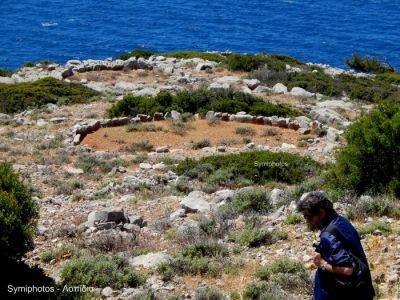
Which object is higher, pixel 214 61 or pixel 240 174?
pixel 240 174

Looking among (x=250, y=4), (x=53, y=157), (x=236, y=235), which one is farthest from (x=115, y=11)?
(x=236, y=235)

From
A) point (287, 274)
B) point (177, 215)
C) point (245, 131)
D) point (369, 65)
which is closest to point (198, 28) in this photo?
point (369, 65)

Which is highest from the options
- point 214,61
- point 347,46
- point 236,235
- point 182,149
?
point 236,235

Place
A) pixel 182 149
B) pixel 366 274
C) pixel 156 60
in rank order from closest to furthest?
pixel 366 274 < pixel 182 149 < pixel 156 60

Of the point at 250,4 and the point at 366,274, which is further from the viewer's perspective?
the point at 250,4

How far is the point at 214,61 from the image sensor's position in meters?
38.8

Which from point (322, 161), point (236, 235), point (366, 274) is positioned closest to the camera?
point (366, 274)

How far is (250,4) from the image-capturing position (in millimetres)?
88312

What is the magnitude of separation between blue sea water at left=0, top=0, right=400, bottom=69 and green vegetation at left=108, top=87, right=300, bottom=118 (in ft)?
127

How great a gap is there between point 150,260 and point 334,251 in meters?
4.31

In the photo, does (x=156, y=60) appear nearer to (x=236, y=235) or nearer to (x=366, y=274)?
(x=236, y=235)

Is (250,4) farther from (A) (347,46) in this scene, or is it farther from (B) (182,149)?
(B) (182,149)

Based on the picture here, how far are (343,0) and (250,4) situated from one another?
14143 millimetres

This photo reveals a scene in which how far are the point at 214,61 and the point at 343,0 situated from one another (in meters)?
58.8
